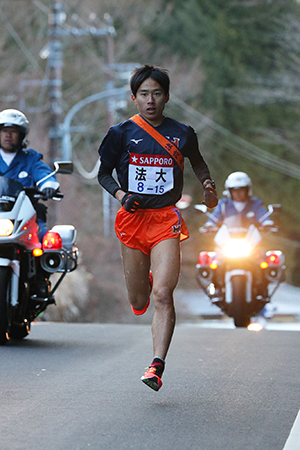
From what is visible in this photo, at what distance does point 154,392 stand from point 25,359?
1.85 m

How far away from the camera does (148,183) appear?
6402 mm

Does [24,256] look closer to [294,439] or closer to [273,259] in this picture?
[294,439]

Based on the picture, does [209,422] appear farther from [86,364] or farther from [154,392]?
[86,364]

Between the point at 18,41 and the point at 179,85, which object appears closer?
the point at 18,41

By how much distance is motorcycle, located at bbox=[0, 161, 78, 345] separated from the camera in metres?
8.62

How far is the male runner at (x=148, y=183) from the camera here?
638 centimetres

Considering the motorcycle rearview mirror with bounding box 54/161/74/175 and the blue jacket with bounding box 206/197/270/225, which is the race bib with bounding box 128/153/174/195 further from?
the blue jacket with bounding box 206/197/270/225

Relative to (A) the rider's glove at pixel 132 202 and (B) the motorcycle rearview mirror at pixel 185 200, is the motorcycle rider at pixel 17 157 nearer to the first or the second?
(A) the rider's glove at pixel 132 202

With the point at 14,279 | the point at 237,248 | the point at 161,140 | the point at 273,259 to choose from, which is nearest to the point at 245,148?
the point at 273,259

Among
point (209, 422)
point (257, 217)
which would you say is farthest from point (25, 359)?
point (257, 217)

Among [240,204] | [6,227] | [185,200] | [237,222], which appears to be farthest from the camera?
[185,200]

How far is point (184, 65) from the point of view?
5181cm

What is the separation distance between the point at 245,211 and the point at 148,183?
7.13m

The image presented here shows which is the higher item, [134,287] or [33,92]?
[33,92]
